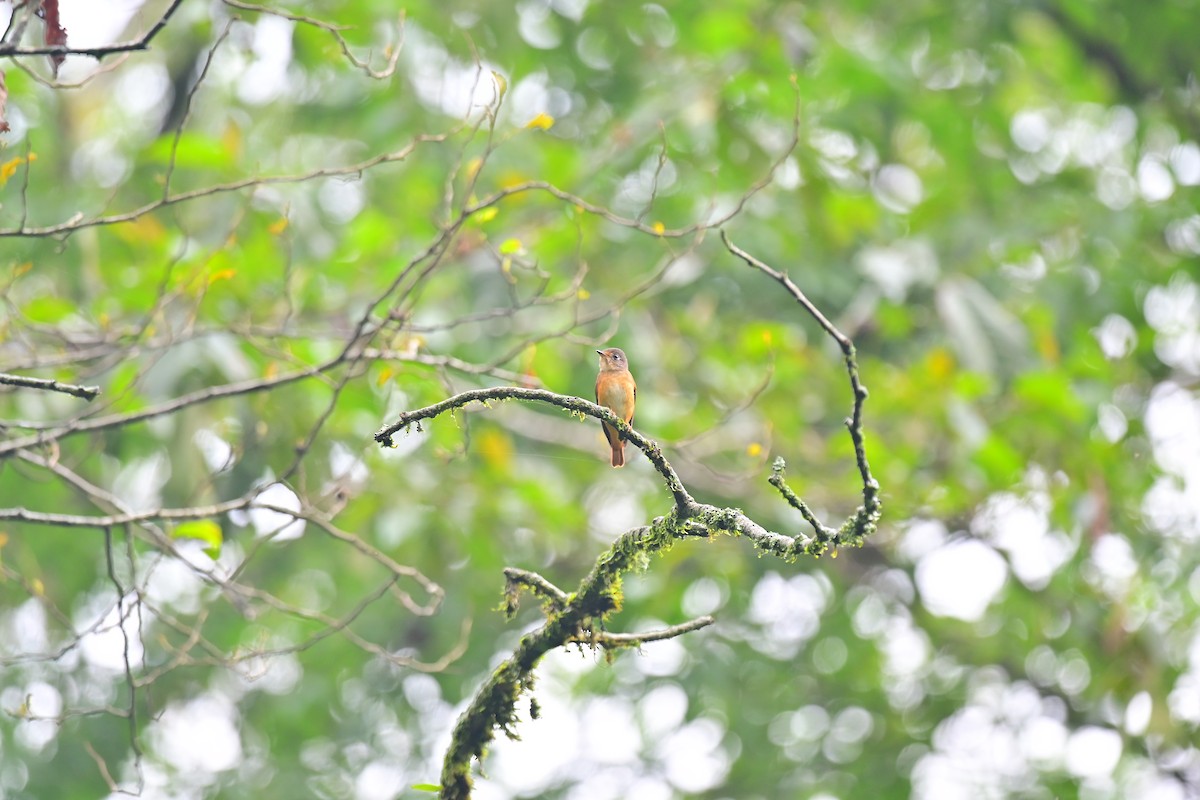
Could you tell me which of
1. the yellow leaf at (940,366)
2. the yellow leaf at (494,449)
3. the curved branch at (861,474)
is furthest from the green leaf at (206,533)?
the yellow leaf at (940,366)

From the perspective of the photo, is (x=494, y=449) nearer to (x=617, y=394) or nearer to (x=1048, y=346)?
(x=617, y=394)

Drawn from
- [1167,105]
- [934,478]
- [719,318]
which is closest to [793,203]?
[719,318]

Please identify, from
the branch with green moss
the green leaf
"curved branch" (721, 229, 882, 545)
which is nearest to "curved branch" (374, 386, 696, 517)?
the branch with green moss

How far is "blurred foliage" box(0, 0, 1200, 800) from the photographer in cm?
581

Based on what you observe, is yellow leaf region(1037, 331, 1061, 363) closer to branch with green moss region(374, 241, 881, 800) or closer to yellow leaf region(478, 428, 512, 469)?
yellow leaf region(478, 428, 512, 469)

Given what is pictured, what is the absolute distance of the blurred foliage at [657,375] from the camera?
19.1ft

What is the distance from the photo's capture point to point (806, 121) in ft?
23.9

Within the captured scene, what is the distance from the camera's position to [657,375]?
764 cm

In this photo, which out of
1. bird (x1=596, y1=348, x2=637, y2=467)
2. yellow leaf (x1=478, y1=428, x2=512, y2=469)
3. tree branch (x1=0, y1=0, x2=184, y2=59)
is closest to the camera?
tree branch (x1=0, y1=0, x2=184, y2=59)

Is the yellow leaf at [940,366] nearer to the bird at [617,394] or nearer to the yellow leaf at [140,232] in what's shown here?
the bird at [617,394]

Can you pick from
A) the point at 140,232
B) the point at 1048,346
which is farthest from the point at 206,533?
the point at 1048,346

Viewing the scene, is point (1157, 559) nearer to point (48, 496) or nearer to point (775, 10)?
point (775, 10)

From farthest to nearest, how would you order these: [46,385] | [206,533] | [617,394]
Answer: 1. [617,394]
2. [206,533]
3. [46,385]

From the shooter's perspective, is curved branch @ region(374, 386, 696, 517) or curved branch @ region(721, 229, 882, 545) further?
curved branch @ region(374, 386, 696, 517)
